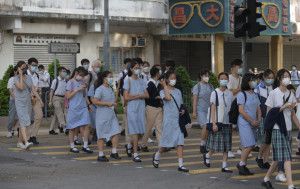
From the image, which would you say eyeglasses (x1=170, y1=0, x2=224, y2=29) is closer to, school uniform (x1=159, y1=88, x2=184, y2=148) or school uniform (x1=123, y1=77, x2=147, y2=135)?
school uniform (x1=123, y1=77, x2=147, y2=135)

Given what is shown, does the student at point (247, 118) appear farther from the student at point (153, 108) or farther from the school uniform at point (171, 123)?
the student at point (153, 108)

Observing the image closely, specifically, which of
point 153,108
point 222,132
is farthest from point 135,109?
point 222,132

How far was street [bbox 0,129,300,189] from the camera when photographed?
1110cm

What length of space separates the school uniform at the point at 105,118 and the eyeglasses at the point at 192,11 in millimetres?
18165

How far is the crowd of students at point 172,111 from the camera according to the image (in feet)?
35.6

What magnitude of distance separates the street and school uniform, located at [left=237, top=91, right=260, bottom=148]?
0.58 m

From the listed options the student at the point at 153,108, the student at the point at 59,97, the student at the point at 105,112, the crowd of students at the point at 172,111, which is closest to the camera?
the crowd of students at the point at 172,111

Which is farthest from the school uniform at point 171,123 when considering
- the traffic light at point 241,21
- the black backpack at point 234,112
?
the traffic light at point 241,21

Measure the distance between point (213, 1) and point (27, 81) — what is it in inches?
673

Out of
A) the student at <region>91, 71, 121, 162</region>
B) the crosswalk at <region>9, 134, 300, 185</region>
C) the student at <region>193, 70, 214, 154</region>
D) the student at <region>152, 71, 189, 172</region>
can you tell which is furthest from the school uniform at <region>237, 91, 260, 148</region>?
the student at <region>193, 70, 214, 154</region>

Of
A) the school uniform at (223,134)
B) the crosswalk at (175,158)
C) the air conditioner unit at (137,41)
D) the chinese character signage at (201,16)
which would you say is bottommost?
the crosswalk at (175,158)

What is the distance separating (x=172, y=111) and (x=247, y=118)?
1391 mm

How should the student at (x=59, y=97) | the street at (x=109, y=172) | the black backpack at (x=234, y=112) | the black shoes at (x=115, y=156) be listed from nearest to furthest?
the street at (x=109, y=172), the black backpack at (x=234, y=112), the black shoes at (x=115, y=156), the student at (x=59, y=97)

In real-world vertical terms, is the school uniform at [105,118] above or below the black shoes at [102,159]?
above
